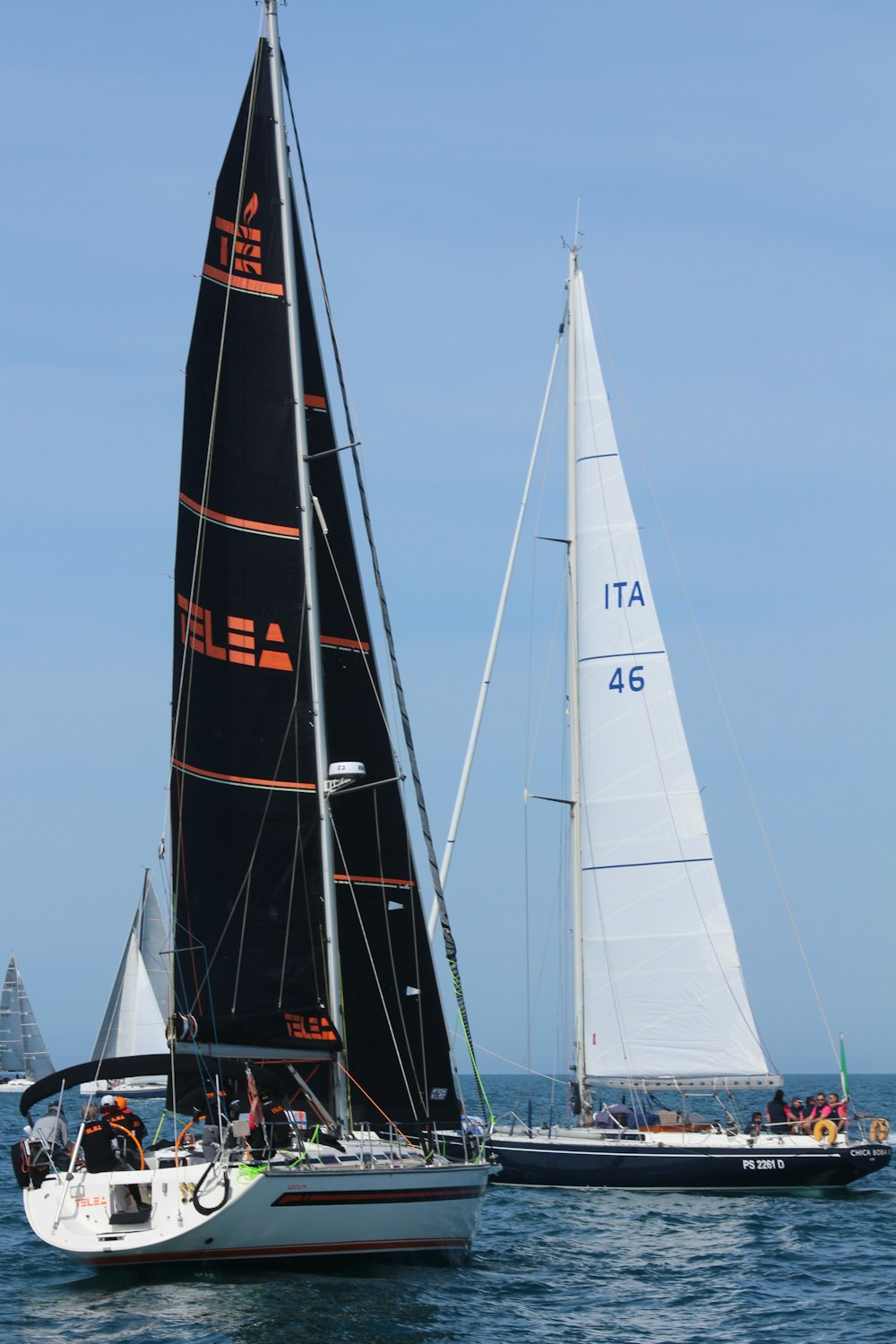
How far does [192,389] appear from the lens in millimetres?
21312

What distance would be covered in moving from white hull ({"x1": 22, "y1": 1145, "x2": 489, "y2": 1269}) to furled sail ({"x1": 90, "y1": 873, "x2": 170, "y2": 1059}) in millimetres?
44063

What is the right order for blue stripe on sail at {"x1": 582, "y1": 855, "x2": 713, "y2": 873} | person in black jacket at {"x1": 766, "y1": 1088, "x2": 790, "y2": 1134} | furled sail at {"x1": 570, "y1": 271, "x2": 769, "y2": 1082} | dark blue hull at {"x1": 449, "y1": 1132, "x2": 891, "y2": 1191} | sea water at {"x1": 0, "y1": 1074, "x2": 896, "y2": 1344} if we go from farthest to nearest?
blue stripe on sail at {"x1": 582, "y1": 855, "x2": 713, "y2": 873}
furled sail at {"x1": 570, "y1": 271, "x2": 769, "y2": 1082}
person in black jacket at {"x1": 766, "y1": 1088, "x2": 790, "y2": 1134}
dark blue hull at {"x1": 449, "y1": 1132, "x2": 891, "y2": 1191}
sea water at {"x1": 0, "y1": 1074, "x2": 896, "y2": 1344}

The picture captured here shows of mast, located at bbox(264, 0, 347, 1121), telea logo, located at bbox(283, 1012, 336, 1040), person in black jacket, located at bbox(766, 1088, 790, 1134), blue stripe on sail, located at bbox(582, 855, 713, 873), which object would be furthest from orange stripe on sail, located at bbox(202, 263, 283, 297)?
person in black jacket, located at bbox(766, 1088, 790, 1134)

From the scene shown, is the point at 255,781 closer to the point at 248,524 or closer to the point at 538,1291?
the point at 248,524

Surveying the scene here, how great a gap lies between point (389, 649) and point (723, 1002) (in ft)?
36.5

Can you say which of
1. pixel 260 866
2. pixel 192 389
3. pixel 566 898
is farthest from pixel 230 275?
pixel 566 898

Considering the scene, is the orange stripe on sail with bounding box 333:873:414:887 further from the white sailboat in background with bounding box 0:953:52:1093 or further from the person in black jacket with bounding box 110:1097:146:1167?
the white sailboat in background with bounding box 0:953:52:1093

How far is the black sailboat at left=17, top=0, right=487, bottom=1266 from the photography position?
63.1 ft

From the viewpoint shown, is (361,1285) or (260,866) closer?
(361,1285)

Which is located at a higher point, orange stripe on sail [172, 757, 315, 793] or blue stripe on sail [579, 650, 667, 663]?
blue stripe on sail [579, 650, 667, 663]

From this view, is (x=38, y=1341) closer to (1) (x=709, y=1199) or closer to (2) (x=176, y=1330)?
(2) (x=176, y=1330)

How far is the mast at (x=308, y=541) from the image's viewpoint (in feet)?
64.2

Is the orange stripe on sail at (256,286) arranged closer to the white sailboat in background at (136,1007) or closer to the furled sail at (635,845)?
the furled sail at (635,845)

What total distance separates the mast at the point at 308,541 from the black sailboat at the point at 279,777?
0.10ft
